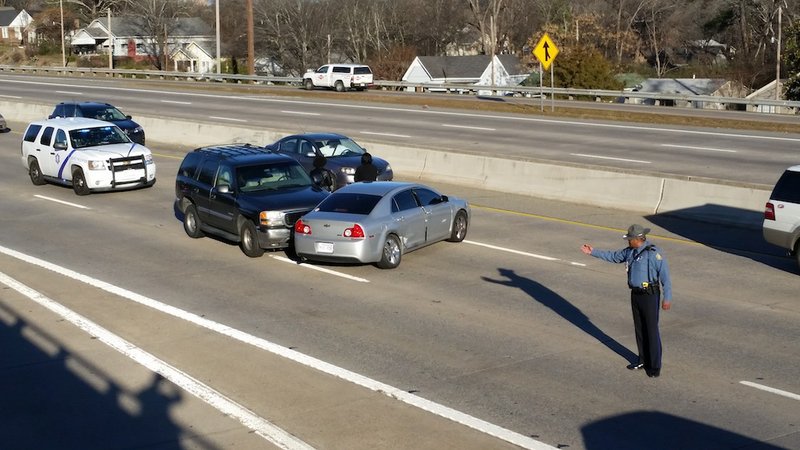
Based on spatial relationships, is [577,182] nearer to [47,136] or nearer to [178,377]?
[47,136]

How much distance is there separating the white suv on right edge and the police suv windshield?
55.2 ft

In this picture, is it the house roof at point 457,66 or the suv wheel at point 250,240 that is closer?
the suv wheel at point 250,240

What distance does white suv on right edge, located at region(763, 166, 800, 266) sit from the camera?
16.0m

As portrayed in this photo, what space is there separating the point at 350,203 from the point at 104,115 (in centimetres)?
1966

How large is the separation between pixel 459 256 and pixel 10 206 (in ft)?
40.4

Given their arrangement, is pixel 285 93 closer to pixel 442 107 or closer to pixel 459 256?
pixel 442 107

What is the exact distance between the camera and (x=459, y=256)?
57.5 ft

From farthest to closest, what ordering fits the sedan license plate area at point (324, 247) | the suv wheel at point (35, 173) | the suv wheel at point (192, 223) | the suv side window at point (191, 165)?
the suv wheel at point (35, 173) → the suv side window at point (191, 165) → the suv wheel at point (192, 223) → the sedan license plate area at point (324, 247)

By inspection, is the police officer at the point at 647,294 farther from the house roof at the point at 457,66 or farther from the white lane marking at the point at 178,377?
the house roof at the point at 457,66

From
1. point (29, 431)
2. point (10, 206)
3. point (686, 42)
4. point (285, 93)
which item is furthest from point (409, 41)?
point (29, 431)

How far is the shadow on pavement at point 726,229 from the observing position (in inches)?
709

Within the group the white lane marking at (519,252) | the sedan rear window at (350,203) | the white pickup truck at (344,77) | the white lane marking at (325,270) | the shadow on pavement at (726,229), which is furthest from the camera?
the white pickup truck at (344,77)

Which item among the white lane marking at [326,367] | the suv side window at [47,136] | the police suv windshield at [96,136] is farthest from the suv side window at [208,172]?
the suv side window at [47,136]

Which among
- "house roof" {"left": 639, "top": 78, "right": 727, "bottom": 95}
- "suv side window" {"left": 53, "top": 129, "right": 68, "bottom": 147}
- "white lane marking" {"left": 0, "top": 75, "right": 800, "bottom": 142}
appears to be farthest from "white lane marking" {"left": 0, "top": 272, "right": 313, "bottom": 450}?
"house roof" {"left": 639, "top": 78, "right": 727, "bottom": 95}
